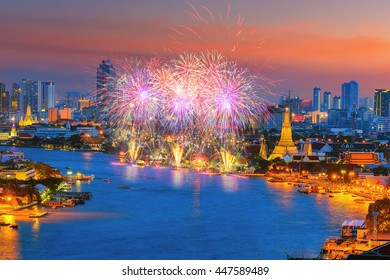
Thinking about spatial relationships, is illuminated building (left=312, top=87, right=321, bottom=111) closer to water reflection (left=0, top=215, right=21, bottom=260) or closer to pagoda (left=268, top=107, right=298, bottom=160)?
pagoda (left=268, top=107, right=298, bottom=160)

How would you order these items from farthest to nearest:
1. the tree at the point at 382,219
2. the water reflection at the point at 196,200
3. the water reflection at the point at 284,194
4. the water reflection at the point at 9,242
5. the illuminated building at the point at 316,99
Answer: the illuminated building at the point at 316,99 < the water reflection at the point at 284,194 < the water reflection at the point at 196,200 < the tree at the point at 382,219 < the water reflection at the point at 9,242

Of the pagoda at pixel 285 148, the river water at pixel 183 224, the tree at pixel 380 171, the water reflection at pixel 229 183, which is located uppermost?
the pagoda at pixel 285 148

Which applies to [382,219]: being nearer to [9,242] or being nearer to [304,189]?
[9,242]

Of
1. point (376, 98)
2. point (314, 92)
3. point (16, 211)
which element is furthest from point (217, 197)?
point (314, 92)

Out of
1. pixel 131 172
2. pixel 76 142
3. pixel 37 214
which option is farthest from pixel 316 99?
pixel 37 214

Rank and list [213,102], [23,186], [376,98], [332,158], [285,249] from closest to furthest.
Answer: [285,249] < [23,186] < [213,102] < [332,158] < [376,98]

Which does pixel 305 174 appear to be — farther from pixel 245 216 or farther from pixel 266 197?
pixel 245 216

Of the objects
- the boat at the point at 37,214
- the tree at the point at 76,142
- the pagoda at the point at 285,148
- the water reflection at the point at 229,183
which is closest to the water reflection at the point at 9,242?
the boat at the point at 37,214

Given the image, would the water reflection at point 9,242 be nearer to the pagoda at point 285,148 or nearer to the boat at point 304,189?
the boat at point 304,189
